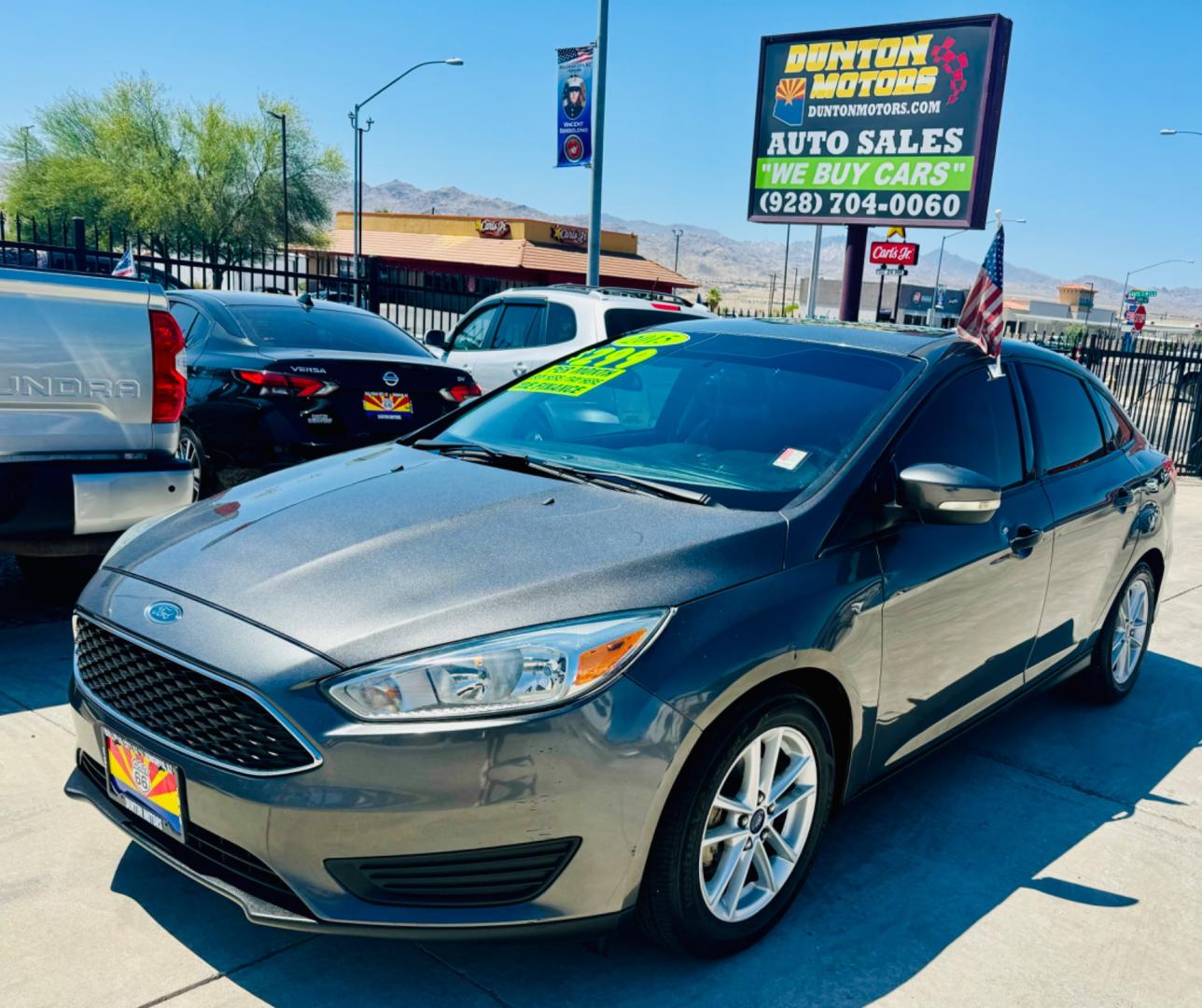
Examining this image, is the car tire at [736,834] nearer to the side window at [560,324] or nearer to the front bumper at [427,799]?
the front bumper at [427,799]

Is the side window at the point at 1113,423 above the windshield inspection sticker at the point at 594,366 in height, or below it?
below

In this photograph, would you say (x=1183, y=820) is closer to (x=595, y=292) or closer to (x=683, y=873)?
(x=683, y=873)

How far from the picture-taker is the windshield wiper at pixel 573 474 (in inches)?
122

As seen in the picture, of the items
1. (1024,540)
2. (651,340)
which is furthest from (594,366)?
(1024,540)

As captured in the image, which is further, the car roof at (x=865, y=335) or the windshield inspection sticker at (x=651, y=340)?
the windshield inspection sticker at (x=651, y=340)

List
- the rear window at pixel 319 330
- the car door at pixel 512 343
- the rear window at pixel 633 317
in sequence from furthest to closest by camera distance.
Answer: the car door at pixel 512 343 < the rear window at pixel 633 317 < the rear window at pixel 319 330

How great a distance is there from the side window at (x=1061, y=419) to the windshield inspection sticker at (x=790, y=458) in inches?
51.6

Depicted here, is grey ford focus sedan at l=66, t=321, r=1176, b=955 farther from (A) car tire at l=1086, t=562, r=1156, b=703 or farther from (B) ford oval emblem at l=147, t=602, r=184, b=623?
(A) car tire at l=1086, t=562, r=1156, b=703

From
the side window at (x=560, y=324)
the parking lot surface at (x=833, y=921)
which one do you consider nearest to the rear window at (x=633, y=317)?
the side window at (x=560, y=324)

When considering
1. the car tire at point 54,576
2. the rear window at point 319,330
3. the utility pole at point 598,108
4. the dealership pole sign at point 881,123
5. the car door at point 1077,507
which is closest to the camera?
the car door at point 1077,507

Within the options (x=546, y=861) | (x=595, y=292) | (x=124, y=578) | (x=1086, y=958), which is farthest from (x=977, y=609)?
(x=595, y=292)

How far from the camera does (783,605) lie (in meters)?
2.74

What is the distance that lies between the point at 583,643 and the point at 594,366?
192cm

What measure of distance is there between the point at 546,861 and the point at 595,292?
767 cm
